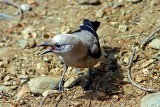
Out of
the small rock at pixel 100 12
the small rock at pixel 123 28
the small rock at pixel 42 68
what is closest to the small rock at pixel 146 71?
the small rock at pixel 123 28

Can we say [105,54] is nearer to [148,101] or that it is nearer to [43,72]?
[43,72]

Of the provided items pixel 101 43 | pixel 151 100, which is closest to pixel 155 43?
pixel 101 43

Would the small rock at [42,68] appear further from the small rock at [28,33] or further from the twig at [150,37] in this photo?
the twig at [150,37]

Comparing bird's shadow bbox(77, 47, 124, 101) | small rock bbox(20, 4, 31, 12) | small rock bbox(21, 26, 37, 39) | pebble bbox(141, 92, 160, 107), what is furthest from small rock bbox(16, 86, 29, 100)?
small rock bbox(20, 4, 31, 12)

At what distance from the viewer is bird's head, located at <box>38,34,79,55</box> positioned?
6036mm

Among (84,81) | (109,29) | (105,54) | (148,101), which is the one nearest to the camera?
(148,101)

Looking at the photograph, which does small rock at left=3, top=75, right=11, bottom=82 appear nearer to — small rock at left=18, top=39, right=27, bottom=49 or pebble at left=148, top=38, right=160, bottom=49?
small rock at left=18, top=39, right=27, bottom=49

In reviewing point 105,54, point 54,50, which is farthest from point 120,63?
point 54,50

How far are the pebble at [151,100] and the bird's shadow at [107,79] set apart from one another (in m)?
0.51

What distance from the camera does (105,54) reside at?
7.36m

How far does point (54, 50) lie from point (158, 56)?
1933 mm

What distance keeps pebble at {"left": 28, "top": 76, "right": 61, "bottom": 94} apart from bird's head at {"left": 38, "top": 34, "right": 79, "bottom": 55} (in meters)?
0.76

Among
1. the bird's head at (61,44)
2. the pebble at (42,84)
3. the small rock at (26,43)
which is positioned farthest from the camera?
the small rock at (26,43)

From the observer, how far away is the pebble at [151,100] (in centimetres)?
583
